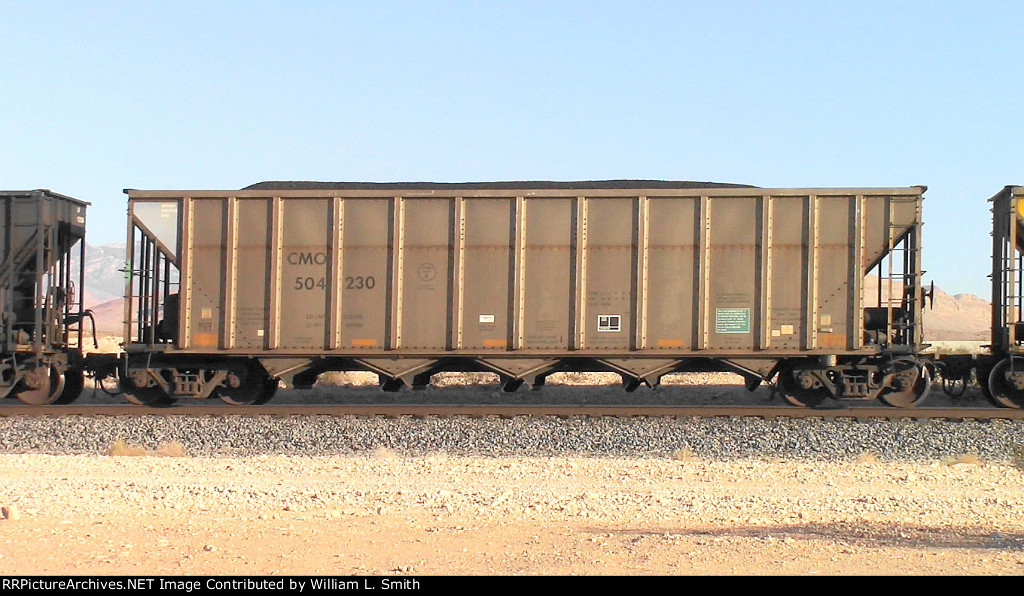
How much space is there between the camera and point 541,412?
13.1m

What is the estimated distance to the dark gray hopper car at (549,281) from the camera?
13484mm

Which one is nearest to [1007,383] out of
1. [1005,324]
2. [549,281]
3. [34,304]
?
[1005,324]

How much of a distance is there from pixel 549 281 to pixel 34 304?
8435mm

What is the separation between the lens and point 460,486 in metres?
7.99

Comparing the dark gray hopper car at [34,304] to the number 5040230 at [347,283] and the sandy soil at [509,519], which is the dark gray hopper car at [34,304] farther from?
the sandy soil at [509,519]

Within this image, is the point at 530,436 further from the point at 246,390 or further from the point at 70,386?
the point at 70,386

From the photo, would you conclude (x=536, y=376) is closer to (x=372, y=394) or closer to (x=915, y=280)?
(x=372, y=394)

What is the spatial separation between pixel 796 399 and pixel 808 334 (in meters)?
1.13

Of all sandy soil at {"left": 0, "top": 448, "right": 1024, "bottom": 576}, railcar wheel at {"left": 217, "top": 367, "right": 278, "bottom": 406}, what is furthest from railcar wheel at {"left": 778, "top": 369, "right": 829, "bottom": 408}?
railcar wheel at {"left": 217, "top": 367, "right": 278, "bottom": 406}

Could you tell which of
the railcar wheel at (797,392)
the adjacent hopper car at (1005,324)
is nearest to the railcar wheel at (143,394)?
the railcar wheel at (797,392)

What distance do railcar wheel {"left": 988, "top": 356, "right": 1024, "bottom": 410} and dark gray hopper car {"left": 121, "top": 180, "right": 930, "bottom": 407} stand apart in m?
1.19

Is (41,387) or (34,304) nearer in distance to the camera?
(41,387)

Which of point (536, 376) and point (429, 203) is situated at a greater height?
point (429, 203)
